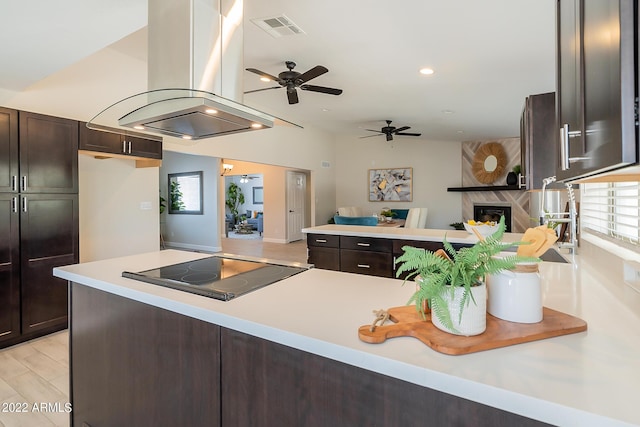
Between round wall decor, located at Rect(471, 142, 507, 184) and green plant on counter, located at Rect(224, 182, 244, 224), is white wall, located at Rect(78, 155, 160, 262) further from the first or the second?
green plant on counter, located at Rect(224, 182, 244, 224)

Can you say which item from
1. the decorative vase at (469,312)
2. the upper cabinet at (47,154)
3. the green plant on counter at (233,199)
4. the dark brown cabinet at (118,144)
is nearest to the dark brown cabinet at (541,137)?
the decorative vase at (469,312)

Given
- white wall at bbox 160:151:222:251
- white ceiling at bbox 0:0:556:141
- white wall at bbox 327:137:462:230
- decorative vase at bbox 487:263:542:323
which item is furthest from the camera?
white wall at bbox 327:137:462:230

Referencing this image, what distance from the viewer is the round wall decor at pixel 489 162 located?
316 inches

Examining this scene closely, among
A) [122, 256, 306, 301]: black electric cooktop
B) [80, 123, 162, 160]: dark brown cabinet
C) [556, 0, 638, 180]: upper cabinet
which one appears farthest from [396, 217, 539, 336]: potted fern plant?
[80, 123, 162, 160]: dark brown cabinet

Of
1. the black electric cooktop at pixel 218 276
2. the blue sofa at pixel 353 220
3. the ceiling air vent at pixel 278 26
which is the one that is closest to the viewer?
the black electric cooktop at pixel 218 276

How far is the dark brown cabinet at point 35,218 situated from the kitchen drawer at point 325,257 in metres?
2.32

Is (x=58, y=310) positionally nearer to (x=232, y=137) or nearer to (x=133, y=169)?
(x=133, y=169)

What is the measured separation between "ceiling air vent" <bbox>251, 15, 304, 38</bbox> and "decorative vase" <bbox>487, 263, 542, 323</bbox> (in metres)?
2.69

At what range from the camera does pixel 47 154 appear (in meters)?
2.96

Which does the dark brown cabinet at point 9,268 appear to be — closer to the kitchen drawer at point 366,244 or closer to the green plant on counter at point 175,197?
the kitchen drawer at point 366,244

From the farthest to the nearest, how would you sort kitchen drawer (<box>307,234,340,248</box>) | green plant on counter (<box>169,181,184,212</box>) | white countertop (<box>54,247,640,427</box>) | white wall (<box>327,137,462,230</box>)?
1. white wall (<box>327,137,462,230</box>)
2. green plant on counter (<box>169,181,184,212</box>)
3. kitchen drawer (<box>307,234,340,248</box>)
4. white countertop (<box>54,247,640,427</box>)

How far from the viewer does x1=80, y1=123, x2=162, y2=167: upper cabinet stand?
3.25 m

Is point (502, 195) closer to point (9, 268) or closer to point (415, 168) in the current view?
point (415, 168)

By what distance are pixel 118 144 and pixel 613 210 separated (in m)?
4.17
